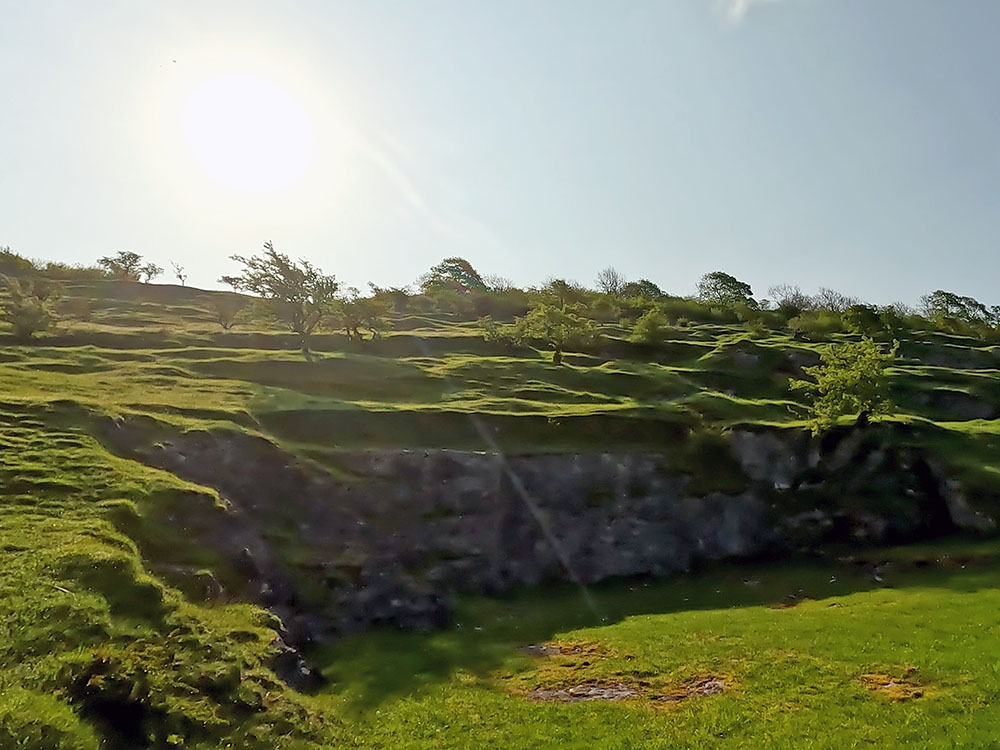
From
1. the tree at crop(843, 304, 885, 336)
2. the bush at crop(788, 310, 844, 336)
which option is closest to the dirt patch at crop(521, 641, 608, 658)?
the bush at crop(788, 310, 844, 336)

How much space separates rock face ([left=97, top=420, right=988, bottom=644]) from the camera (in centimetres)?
3188

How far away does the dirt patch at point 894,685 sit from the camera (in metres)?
20.7

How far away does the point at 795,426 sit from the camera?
51.7 meters

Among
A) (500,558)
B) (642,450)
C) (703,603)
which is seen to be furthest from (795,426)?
(500,558)

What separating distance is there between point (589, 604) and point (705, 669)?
11.9 m

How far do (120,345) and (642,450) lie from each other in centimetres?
5785

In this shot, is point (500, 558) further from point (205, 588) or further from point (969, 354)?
point (969, 354)

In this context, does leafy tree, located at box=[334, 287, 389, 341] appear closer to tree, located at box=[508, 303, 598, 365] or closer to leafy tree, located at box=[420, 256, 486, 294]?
tree, located at box=[508, 303, 598, 365]

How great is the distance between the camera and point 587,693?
75.6 ft

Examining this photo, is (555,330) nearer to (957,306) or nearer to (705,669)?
(705,669)

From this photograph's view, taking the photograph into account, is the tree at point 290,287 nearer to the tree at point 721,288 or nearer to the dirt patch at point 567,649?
the dirt patch at point 567,649

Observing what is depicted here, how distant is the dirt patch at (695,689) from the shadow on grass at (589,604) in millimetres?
6577

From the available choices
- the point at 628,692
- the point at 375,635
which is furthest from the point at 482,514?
the point at 628,692

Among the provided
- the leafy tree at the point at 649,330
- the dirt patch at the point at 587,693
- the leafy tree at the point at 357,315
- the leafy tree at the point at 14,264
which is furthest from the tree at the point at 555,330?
the leafy tree at the point at 14,264
